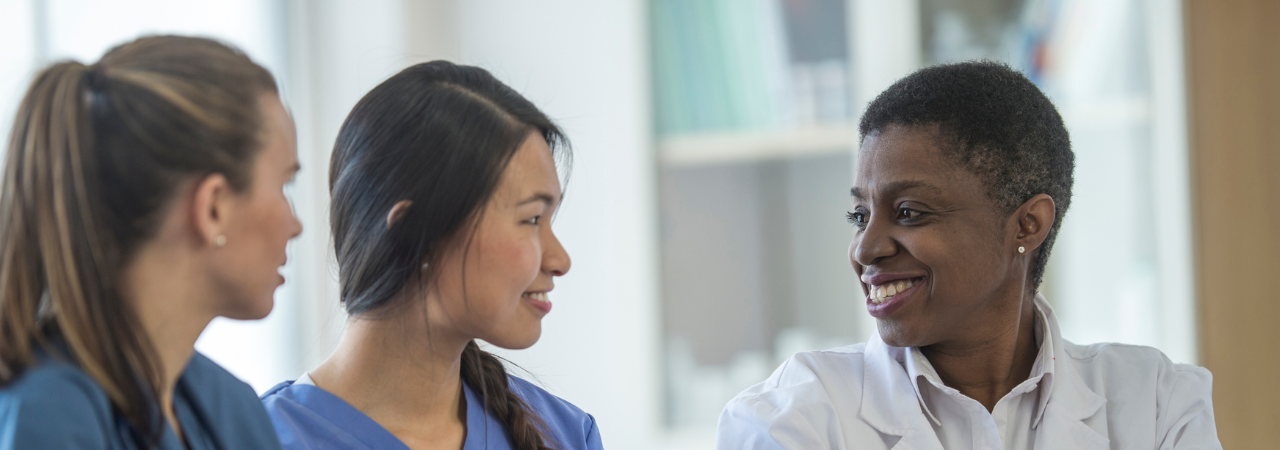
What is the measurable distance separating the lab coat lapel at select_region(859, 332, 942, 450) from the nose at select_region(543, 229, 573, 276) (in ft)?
1.66

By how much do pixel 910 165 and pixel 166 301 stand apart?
0.94 meters

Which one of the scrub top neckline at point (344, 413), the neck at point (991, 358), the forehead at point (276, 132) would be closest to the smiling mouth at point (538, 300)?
the scrub top neckline at point (344, 413)

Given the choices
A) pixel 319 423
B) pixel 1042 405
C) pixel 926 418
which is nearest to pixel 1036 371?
pixel 1042 405

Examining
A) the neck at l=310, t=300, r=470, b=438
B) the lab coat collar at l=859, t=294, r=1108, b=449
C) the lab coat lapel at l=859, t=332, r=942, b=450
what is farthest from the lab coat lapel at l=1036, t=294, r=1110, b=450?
the neck at l=310, t=300, r=470, b=438

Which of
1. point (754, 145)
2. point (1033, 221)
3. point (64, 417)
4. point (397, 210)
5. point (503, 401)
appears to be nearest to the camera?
point (64, 417)

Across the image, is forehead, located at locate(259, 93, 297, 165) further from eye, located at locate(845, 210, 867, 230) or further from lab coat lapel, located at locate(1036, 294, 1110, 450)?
lab coat lapel, located at locate(1036, 294, 1110, 450)

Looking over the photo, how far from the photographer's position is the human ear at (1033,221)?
1333mm

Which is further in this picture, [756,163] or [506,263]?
[756,163]

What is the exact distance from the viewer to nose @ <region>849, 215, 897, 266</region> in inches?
51.4

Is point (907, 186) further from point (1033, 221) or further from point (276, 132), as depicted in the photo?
point (276, 132)

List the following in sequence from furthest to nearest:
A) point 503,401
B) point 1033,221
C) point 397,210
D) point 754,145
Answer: point 754,145 → point 1033,221 → point 503,401 → point 397,210

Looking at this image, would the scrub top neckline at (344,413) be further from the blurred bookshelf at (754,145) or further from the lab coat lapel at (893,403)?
the blurred bookshelf at (754,145)

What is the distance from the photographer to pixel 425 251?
108 cm

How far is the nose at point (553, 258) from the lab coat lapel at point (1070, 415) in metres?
0.71
